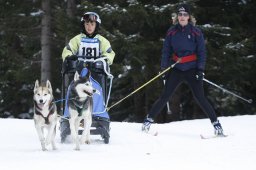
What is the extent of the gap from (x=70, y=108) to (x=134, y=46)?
603 cm

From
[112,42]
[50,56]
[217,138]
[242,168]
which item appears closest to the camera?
[242,168]

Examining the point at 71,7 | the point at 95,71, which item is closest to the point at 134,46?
the point at 71,7

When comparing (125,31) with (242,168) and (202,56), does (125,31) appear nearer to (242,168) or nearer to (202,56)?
(202,56)

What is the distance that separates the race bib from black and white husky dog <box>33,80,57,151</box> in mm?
1386

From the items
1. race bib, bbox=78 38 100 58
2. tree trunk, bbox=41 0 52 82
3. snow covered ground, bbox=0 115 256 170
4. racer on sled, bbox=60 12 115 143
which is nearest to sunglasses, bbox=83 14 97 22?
racer on sled, bbox=60 12 115 143

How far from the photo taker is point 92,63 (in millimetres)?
7672

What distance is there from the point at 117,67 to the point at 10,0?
6097mm

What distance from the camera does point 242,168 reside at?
558 centimetres

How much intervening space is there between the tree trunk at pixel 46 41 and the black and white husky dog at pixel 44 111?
31.8 feet

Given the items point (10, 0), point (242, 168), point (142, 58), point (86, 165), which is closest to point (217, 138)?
point (242, 168)

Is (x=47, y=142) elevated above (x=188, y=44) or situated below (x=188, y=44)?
below

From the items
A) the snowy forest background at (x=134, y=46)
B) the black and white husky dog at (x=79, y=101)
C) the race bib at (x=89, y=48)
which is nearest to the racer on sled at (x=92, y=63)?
the race bib at (x=89, y=48)

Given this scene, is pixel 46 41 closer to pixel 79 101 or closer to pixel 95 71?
pixel 95 71

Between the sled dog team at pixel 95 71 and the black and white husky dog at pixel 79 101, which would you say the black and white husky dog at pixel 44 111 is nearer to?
the sled dog team at pixel 95 71
